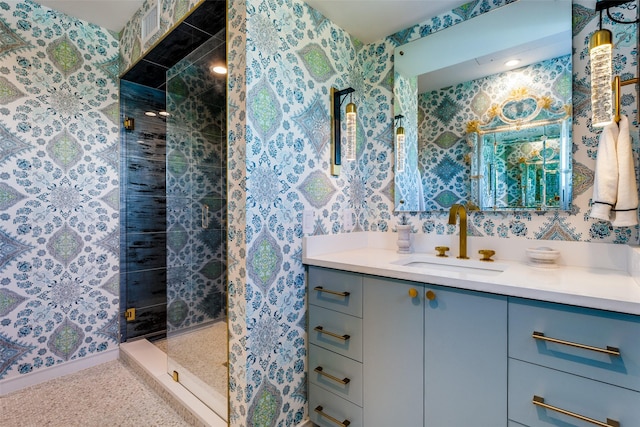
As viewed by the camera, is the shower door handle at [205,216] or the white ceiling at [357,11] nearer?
the white ceiling at [357,11]

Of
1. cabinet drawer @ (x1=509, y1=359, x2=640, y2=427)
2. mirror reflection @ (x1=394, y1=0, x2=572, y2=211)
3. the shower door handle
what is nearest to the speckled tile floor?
the shower door handle

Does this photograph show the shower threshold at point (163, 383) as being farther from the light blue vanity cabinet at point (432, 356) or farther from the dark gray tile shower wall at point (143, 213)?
the light blue vanity cabinet at point (432, 356)

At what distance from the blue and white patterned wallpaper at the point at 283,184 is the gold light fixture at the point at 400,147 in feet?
1.20

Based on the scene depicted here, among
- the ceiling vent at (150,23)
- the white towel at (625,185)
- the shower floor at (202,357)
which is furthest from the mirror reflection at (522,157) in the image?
the ceiling vent at (150,23)

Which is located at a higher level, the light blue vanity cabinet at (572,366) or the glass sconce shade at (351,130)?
the glass sconce shade at (351,130)

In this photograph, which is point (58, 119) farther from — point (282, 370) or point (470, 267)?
point (470, 267)

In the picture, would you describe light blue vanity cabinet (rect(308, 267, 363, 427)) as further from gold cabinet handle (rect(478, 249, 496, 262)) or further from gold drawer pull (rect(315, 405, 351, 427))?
gold cabinet handle (rect(478, 249, 496, 262))

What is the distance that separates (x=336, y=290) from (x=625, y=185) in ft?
4.22

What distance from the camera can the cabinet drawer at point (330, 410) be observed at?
58.7 inches

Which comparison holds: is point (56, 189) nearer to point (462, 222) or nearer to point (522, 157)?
point (462, 222)

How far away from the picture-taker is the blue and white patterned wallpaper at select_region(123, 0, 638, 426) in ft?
4.67

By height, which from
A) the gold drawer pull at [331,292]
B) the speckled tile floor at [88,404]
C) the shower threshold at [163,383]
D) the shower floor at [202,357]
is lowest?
the speckled tile floor at [88,404]

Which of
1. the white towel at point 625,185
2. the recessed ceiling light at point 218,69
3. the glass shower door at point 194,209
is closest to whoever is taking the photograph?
the white towel at point 625,185

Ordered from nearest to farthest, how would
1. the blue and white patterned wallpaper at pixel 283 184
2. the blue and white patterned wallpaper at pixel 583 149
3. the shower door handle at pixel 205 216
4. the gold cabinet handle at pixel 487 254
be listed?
the blue and white patterned wallpaper at pixel 583 149 → the blue and white patterned wallpaper at pixel 283 184 → the gold cabinet handle at pixel 487 254 → the shower door handle at pixel 205 216
